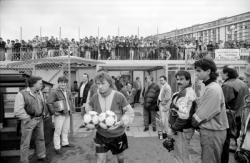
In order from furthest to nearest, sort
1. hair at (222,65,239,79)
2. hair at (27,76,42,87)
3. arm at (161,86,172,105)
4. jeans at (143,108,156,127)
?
1. jeans at (143,108,156,127)
2. arm at (161,86,172,105)
3. hair at (222,65,239,79)
4. hair at (27,76,42,87)

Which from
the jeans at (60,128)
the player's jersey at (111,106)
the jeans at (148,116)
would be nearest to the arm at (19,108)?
the jeans at (60,128)

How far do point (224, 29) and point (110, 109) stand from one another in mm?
26072

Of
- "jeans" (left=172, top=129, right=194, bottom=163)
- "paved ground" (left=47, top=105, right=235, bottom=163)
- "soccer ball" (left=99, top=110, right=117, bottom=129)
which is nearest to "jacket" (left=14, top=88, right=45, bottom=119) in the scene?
"paved ground" (left=47, top=105, right=235, bottom=163)

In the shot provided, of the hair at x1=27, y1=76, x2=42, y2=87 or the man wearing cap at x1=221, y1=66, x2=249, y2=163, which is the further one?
the man wearing cap at x1=221, y1=66, x2=249, y2=163

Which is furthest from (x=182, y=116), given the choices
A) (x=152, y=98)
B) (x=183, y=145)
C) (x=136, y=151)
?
(x=152, y=98)

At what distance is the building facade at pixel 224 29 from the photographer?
76.4 ft

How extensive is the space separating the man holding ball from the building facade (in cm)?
1792

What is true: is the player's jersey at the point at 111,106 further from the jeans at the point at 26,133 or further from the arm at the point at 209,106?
the jeans at the point at 26,133

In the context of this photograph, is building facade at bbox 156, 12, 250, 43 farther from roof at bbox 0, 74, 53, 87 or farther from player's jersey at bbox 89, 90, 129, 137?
player's jersey at bbox 89, 90, 129, 137

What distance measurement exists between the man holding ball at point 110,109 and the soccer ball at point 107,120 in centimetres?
19

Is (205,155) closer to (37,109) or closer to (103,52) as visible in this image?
(37,109)

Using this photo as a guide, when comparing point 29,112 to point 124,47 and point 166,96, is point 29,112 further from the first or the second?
point 124,47

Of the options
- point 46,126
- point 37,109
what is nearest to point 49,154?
point 46,126

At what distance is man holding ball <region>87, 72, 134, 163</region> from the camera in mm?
3809
